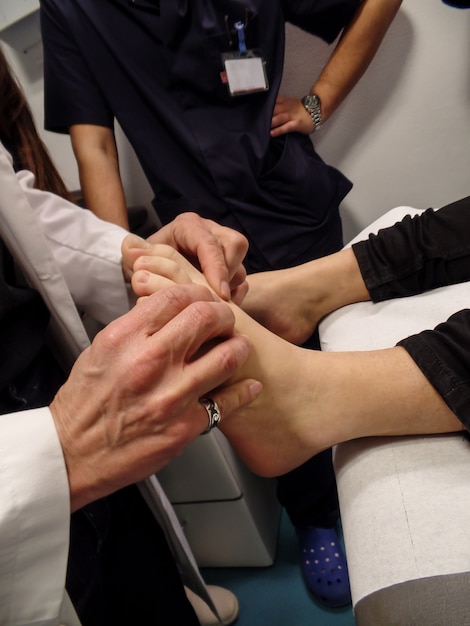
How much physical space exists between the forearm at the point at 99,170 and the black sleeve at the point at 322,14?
0.48 meters

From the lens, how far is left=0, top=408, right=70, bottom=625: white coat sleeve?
395 millimetres

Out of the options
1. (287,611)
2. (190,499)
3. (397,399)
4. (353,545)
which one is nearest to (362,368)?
(397,399)

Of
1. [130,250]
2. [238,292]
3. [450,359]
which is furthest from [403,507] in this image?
[130,250]

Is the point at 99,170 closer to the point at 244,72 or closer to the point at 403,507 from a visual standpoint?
the point at 244,72

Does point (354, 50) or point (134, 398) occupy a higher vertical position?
point (354, 50)

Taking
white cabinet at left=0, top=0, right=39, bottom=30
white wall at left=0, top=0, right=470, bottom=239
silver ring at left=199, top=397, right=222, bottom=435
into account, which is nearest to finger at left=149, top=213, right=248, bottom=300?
silver ring at left=199, top=397, right=222, bottom=435

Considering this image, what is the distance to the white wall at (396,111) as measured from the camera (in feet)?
3.82

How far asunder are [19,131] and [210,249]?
48cm

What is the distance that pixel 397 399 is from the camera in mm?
563

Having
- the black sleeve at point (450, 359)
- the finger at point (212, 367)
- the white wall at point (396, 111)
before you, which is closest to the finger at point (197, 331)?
the finger at point (212, 367)

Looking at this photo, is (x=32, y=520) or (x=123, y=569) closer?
(x=32, y=520)

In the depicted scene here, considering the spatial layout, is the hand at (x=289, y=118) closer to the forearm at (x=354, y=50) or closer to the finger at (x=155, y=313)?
the forearm at (x=354, y=50)

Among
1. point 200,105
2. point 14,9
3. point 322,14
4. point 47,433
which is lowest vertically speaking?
point 47,433

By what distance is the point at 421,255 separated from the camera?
29.6 inches
